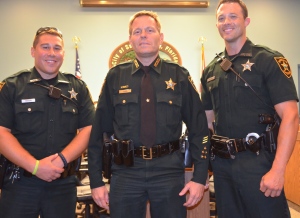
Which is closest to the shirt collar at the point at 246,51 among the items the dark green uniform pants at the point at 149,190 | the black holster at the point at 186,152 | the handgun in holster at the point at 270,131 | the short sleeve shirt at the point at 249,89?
the short sleeve shirt at the point at 249,89

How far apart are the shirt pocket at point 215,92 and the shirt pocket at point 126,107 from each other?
0.48 metres

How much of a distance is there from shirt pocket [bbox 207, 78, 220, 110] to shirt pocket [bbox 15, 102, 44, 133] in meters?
1.01

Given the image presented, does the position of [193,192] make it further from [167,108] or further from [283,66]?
[283,66]

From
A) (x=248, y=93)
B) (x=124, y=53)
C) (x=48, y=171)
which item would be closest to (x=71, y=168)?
(x=48, y=171)

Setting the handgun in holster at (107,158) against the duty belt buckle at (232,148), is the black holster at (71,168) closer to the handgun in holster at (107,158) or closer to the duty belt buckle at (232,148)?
the handgun in holster at (107,158)

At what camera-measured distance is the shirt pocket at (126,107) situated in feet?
5.77

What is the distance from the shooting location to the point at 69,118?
1977 millimetres

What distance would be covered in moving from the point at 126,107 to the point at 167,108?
22 centimetres

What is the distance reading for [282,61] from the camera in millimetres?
1784

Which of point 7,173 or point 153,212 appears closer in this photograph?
point 153,212

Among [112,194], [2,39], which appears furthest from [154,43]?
[2,39]

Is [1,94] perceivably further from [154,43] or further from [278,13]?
[278,13]

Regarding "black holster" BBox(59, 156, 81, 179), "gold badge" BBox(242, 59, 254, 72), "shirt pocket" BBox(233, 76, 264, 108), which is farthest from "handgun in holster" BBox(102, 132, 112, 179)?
"gold badge" BBox(242, 59, 254, 72)

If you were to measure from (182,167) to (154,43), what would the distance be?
678 millimetres
